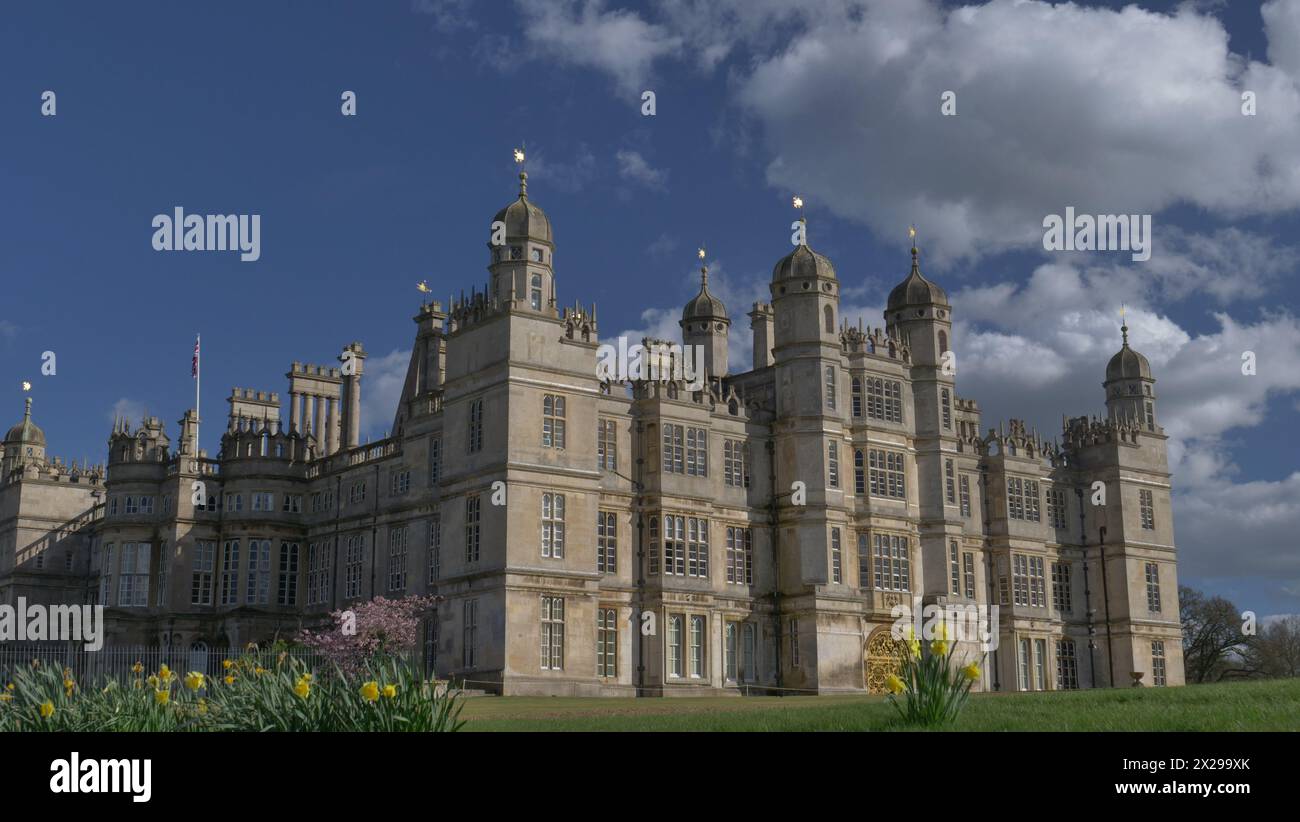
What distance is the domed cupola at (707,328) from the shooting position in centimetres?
6762

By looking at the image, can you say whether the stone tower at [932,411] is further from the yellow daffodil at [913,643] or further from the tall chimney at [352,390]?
the yellow daffodil at [913,643]

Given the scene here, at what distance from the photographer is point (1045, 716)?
80.0 ft

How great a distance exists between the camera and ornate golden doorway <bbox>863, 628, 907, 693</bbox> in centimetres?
5934

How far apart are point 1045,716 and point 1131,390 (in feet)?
188

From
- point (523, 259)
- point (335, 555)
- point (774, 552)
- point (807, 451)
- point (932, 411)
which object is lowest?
point (774, 552)

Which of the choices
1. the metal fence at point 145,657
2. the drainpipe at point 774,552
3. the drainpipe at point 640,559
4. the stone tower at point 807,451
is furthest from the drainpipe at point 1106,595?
the metal fence at point 145,657

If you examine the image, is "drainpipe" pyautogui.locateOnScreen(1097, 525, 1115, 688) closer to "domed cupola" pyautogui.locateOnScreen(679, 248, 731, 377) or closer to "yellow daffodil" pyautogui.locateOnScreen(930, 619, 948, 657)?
"domed cupola" pyautogui.locateOnScreen(679, 248, 731, 377)

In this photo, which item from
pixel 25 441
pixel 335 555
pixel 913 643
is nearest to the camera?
pixel 913 643

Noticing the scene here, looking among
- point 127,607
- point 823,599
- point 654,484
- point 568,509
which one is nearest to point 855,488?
point 823,599

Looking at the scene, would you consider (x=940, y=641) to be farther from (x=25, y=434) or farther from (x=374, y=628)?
(x=25, y=434)

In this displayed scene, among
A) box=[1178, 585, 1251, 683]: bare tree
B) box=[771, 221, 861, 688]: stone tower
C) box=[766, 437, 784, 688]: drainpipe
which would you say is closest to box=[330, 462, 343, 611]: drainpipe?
box=[766, 437, 784, 688]: drainpipe

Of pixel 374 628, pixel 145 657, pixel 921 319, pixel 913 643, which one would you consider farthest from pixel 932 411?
pixel 913 643
